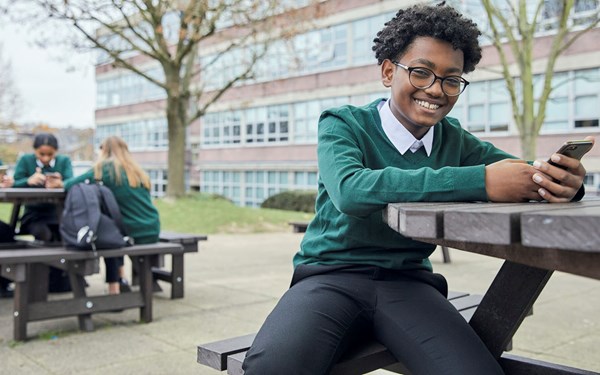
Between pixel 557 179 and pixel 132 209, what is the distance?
413 centimetres

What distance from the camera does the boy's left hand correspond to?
6.31 feet

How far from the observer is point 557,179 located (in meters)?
1.95

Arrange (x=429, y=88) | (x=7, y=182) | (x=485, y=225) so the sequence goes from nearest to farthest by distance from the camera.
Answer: (x=485, y=225), (x=429, y=88), (x=7, y=182)

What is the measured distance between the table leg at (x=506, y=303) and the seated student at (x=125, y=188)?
3.57 m

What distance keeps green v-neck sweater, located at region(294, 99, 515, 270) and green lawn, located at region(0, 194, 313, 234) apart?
1215 centimetres

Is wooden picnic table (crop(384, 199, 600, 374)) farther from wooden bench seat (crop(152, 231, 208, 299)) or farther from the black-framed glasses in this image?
wooden bench seat (crop(152, 231, 208, 299))

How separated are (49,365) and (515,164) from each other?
2.99 metres

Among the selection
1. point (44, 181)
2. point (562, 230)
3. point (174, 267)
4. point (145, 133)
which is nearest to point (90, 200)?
point (174, 267)

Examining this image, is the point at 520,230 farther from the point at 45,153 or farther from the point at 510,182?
the point at 45,153

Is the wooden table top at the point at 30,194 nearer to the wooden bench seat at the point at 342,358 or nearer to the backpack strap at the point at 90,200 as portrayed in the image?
the backpack strap at the point at 90,200

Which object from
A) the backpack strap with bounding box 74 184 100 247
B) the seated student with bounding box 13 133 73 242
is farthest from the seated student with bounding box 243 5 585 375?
the seated student with bounding box 13 133 73 242

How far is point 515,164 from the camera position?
1.90 m

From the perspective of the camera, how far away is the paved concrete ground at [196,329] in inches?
153

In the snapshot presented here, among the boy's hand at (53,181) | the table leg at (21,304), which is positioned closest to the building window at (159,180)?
the boy's hand at (53,181)
